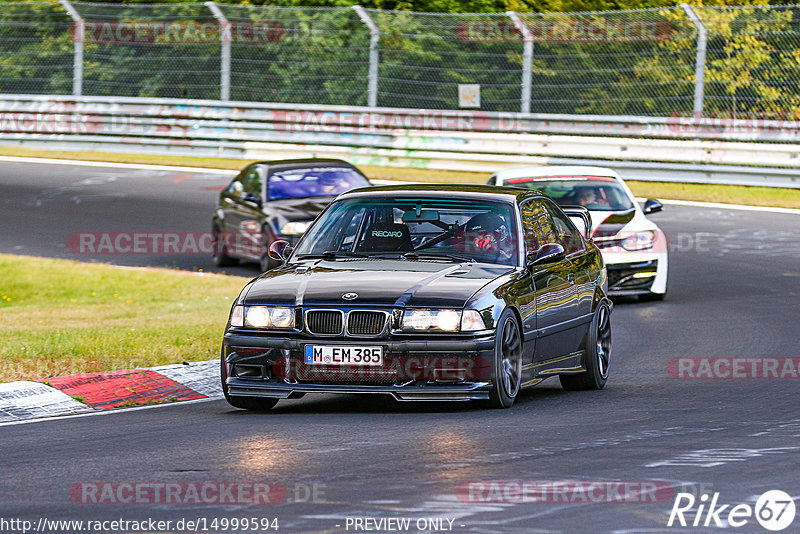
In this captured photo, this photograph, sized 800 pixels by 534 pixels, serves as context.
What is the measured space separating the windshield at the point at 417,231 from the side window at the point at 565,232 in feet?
2.71

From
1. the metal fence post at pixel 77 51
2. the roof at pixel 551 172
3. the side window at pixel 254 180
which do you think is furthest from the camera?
the metal fence post at pixel 77 51

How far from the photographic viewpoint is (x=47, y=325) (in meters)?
14.0

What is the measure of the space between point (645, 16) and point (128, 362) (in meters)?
17.9

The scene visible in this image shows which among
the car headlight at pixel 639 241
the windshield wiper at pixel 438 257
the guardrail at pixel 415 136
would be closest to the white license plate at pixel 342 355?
the windshield wiper at pixel 438 257

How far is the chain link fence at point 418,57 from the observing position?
25906mm

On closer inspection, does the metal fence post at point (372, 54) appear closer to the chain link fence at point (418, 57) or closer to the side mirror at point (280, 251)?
the chain link fence at point (418, 57)

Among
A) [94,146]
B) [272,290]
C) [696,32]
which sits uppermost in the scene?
[272,290]

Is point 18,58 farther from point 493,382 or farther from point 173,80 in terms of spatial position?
point 493,382

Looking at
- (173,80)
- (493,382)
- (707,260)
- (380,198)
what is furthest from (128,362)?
(173,80)

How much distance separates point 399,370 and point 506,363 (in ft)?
2.48

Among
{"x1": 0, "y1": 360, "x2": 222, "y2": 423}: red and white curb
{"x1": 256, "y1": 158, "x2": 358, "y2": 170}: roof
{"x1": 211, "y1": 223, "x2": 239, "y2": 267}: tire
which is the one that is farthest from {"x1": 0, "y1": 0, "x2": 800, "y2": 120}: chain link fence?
{"x1": 0, "y1": 360, "x2": 222, "y2": 423}: red and white curb

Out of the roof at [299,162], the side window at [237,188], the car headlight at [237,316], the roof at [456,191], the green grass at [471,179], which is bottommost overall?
the green grass at [471,179]

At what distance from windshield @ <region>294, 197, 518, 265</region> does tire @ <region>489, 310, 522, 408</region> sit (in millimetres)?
660

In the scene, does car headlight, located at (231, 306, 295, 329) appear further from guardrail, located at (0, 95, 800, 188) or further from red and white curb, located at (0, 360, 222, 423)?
guardrail, located at (0, 95, 800, 188)
